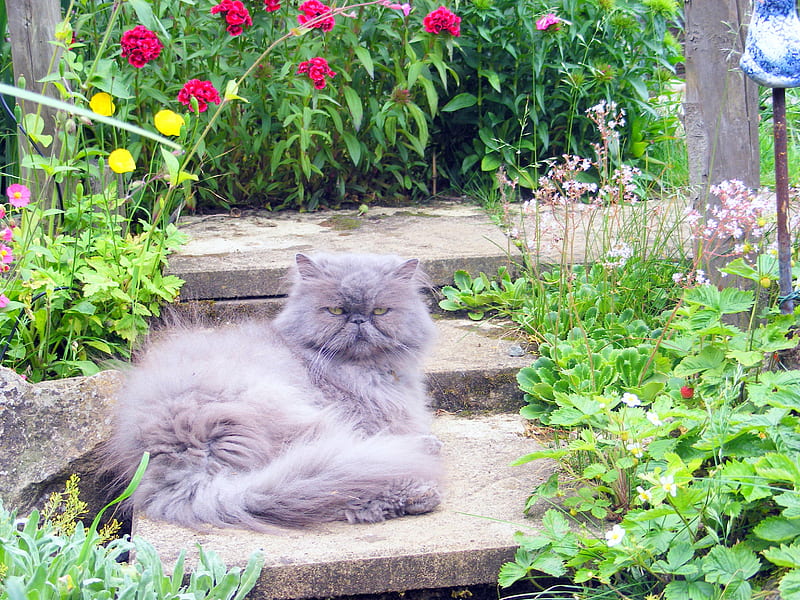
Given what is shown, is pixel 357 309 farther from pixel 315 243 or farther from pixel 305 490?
pixel 315 243

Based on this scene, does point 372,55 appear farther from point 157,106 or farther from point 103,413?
point 103,413

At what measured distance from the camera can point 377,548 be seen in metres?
2.18

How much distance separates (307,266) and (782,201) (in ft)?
5.29

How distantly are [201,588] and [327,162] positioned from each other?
11.6 feet

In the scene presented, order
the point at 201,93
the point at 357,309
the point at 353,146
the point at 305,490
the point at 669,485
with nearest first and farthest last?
the point at 669,485 < the point at 305,490 < the point at 357,309 < the point at 201,93 < the point at 353,146

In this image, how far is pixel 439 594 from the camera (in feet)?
7.45

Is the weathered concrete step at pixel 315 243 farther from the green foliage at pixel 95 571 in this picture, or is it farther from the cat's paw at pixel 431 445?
the green foliage at pixel 95 571

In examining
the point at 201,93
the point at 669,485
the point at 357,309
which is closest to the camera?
the point at 669,485

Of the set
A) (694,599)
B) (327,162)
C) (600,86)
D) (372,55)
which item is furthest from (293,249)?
(694,599)

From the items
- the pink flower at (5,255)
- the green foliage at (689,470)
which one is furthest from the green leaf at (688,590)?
the pink flower at (5,255)

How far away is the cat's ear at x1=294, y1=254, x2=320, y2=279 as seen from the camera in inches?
115

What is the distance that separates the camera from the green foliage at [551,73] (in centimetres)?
480

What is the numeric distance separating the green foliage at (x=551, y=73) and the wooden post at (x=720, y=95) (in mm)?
1648

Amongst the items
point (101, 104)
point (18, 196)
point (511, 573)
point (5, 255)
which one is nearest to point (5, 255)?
point (5, 255)
